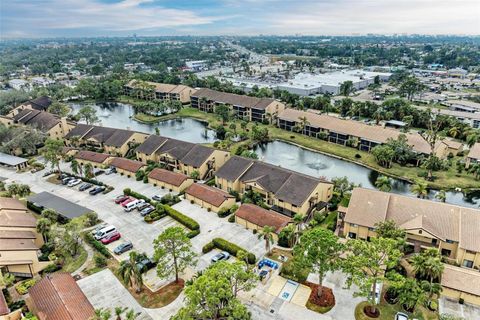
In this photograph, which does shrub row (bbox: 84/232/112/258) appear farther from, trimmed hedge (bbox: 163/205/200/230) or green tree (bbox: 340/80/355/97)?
green tree (bbox: 340/80/355/97)

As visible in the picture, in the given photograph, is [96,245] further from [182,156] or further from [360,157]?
[360,157]

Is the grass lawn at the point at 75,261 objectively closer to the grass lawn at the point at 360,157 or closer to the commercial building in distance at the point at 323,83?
the grass lawn at the point at 360,157

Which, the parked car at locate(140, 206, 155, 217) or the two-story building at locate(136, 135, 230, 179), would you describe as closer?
the parked car at locate(140, 206, 155, 217)

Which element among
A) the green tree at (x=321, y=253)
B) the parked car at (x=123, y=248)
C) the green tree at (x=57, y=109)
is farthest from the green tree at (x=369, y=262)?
the green tree at (x=57, y=109)

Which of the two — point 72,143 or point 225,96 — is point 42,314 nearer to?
point 72,143

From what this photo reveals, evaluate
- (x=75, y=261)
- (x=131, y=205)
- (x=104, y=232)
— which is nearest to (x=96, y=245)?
(x=104, y=232)

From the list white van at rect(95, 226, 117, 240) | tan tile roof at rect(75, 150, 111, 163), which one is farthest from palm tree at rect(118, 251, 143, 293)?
tan tile roof at rect(75, 150, 111, 163)

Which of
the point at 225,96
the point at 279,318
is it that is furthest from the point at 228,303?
the point at 225,96
